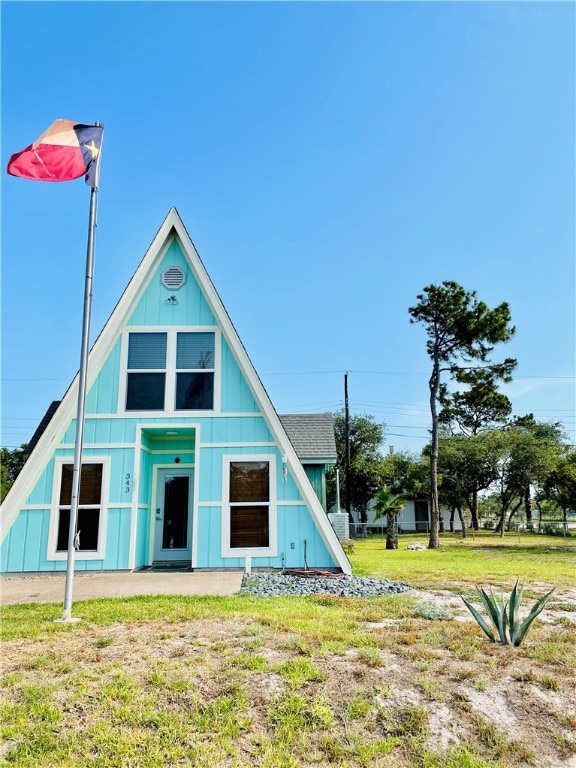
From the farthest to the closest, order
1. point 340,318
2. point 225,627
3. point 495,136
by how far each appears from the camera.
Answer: point 340,318, point 495,136, point 225,627

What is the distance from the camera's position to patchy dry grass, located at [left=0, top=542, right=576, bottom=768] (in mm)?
2891

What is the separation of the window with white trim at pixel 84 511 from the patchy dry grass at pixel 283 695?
408 cm

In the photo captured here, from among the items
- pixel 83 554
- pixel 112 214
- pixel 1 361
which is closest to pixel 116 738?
pixel 83 554

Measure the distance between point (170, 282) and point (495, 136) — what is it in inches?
311

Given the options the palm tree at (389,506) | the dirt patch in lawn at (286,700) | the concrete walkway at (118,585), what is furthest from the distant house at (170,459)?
the palm tree at (389,506)

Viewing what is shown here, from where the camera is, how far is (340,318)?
71.4 feet

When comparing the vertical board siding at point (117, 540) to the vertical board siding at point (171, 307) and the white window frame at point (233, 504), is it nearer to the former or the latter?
the white window frame at point (233, 504)

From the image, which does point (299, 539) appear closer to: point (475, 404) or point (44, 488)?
point (44, 488)

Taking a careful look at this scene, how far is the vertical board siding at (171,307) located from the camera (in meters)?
10.5

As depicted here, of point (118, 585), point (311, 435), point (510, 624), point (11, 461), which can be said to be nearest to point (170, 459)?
point (118, 585)

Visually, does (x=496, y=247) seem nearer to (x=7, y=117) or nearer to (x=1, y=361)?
(x=7, y=117)

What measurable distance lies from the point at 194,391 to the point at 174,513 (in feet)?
9.60

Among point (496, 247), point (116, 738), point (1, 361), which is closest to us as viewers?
point (116, 738)

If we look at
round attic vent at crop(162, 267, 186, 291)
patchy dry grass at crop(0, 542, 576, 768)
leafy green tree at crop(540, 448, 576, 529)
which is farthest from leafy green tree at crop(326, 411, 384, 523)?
patchy dry grass at crop(0, 542, 576, 768)
